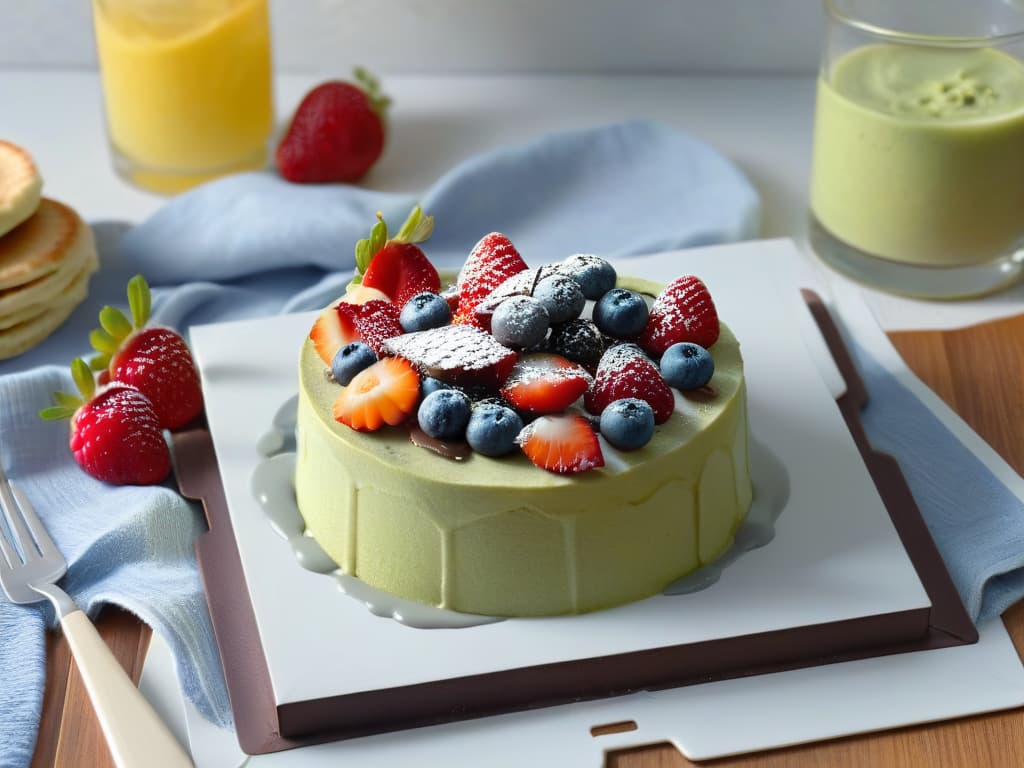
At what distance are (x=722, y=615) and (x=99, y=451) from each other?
828 mm

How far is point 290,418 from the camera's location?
6.02 ft

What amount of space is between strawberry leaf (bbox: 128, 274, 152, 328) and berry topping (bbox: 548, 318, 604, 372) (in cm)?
60

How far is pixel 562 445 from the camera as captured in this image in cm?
146

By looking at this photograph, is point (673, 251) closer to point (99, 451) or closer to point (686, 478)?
point (686, 478)

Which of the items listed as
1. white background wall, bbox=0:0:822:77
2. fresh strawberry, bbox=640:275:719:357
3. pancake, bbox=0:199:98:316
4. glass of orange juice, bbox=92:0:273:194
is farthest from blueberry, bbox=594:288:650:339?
white background wall, bbox=0:0:822:77

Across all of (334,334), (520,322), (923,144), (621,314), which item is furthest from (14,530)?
(923,144)

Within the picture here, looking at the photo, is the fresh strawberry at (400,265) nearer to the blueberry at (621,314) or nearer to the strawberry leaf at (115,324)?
the blueberry at (621,314)

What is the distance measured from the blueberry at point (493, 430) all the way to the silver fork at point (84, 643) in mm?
445

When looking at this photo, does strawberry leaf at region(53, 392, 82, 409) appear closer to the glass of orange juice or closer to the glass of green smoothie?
the glass of orange juice

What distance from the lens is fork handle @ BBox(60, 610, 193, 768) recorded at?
141cm

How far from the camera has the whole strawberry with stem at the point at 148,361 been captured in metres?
1.86

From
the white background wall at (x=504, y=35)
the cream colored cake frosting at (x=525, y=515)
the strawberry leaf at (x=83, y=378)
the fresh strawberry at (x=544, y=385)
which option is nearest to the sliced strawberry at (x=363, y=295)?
the cream colored cake frosting at (x=525, y=515)

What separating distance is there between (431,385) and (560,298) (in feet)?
0.60

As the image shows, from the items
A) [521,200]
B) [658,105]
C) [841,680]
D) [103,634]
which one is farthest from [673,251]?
[103,634]
